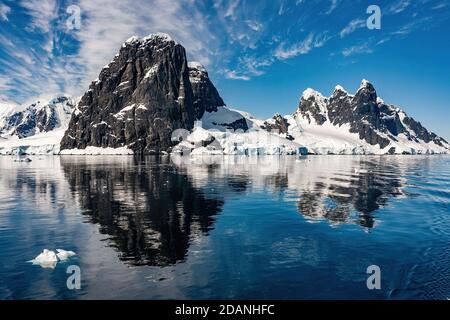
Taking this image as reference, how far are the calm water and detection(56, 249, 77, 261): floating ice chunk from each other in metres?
0.68

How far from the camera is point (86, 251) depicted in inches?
993

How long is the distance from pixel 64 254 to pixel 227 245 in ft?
36.1

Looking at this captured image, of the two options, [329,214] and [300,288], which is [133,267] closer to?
[300,288]

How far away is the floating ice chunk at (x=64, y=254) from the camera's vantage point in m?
23.5

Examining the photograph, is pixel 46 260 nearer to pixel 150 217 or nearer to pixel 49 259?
pixel 49 259

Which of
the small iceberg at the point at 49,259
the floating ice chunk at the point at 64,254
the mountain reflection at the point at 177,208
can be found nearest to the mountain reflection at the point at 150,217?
the mountain reflection at the point at 177,208

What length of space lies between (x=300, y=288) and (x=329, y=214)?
20400mm

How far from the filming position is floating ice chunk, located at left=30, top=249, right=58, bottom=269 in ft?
73.6
